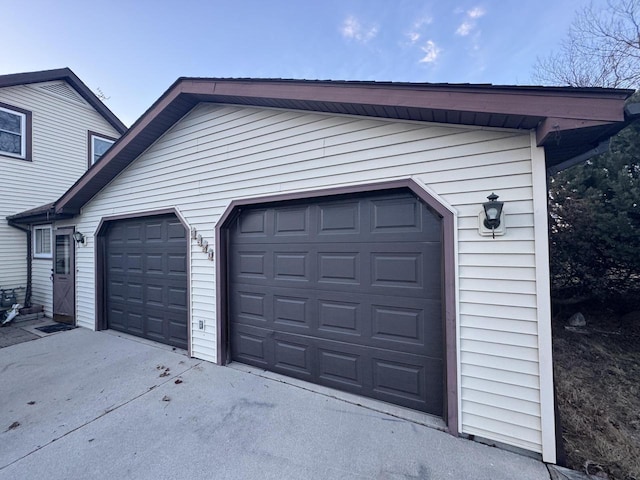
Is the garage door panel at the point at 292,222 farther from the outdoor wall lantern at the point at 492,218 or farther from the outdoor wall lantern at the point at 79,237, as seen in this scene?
the outdoor wall lantern at the point at 79,237

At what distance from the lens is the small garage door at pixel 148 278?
4902 millimetres

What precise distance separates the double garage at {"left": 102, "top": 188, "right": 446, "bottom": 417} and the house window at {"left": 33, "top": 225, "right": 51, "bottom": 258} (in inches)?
202

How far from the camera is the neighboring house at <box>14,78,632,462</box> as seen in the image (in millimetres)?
2422

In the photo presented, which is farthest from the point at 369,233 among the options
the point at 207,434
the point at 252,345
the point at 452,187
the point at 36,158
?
the point at 36,158

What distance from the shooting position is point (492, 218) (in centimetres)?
239

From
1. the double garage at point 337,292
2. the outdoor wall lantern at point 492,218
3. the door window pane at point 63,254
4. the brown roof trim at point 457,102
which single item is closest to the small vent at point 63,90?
the door window pane at point 63,254

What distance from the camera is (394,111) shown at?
2920mm

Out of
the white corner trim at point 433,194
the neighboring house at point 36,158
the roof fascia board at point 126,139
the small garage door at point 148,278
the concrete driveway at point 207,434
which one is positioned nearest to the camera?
the concrete driveway at point 207,434

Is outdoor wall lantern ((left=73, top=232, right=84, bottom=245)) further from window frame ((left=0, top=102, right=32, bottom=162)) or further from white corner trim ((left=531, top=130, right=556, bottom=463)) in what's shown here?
white corner trim ((left=531, top=130, right=556, bottom=463))

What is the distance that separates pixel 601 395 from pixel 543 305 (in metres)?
2.16

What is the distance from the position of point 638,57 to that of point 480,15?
4.41 metres

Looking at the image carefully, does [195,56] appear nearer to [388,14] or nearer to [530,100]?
[388,14]

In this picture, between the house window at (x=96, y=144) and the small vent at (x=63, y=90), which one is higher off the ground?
the small vent at (x=63, y=90)

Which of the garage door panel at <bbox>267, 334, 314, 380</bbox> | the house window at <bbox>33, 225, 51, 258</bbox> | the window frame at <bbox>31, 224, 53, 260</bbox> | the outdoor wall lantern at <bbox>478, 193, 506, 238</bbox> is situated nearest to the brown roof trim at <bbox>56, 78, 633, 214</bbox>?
the outdoor wall lantern at <bbox>478, 193, 506, 238</bbox>
